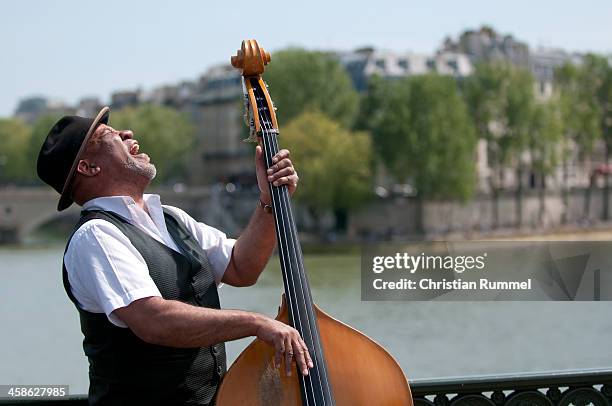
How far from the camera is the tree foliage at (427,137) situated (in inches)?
1775

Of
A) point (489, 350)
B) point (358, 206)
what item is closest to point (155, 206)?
point (489, 350)

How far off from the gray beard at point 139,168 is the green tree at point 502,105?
48.0 metres

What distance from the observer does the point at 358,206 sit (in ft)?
151

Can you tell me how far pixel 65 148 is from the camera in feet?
8.00

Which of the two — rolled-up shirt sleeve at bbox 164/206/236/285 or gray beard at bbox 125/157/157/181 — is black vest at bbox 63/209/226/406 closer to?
gray beard at bbox 125/157/157/181

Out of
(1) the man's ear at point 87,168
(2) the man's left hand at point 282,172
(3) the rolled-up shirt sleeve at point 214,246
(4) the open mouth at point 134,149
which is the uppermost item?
(4) the open mouth at point 134,149

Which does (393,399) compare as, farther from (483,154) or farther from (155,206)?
(483,154)

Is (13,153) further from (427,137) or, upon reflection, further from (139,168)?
(139,168)

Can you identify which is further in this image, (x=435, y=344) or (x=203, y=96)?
(x=203, y=96)

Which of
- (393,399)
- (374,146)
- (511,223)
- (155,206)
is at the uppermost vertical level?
(155,206)

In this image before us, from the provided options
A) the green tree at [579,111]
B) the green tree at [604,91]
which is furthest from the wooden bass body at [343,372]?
the green tree at [604,91]

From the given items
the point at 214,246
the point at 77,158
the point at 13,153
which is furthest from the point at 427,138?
the point at 77,158

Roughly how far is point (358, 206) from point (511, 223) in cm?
946

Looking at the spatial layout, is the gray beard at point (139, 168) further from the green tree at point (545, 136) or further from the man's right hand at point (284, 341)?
the green tree at point (545, 136)
